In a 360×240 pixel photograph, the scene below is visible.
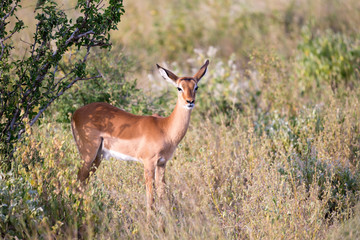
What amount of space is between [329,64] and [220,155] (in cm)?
421

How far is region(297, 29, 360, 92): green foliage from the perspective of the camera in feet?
30.7

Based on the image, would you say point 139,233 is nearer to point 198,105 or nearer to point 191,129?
point 191,129

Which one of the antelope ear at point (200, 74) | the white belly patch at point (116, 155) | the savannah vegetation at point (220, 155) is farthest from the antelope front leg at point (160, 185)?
the antelope ear at point (200, 74)

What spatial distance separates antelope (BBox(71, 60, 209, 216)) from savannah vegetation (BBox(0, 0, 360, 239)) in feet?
0.68

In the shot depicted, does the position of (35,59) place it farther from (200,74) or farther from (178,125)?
(200,74)

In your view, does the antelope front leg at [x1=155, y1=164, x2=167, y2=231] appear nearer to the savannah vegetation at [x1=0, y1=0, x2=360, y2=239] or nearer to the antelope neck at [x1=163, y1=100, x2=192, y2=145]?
the savannah vegetation at [x1=0, y1=0, x2=360, y2=239]

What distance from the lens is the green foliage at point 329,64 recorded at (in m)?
9.34

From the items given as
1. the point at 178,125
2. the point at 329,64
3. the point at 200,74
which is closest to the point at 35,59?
the point at 178,125

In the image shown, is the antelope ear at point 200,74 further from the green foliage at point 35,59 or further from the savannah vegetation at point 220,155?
the green foliage at point 35,59

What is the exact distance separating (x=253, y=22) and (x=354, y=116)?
8298mm

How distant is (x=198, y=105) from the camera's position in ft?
28.0

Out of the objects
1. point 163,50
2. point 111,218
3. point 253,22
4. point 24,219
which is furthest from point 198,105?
point 253,22

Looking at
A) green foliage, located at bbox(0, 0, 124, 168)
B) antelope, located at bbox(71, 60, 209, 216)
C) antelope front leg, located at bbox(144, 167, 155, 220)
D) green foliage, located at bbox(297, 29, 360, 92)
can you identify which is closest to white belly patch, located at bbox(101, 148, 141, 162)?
antelope, located at bbox(71, 60, 209, 216)

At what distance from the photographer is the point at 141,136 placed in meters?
5.26
